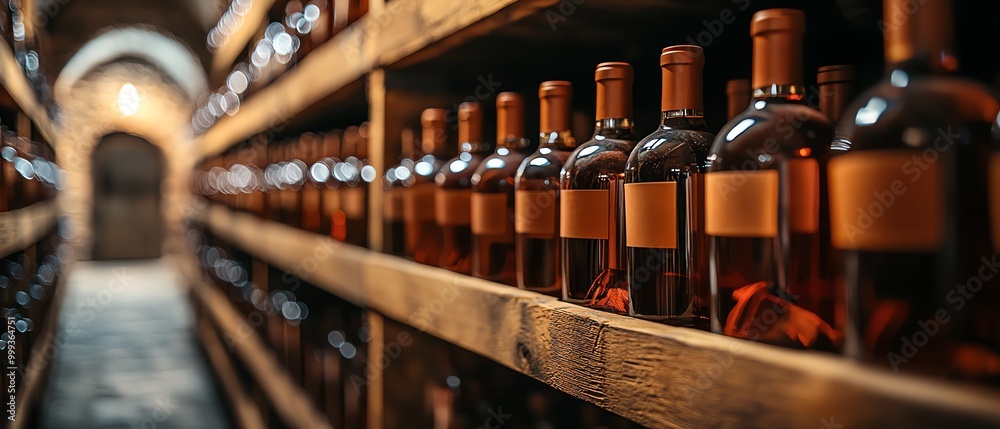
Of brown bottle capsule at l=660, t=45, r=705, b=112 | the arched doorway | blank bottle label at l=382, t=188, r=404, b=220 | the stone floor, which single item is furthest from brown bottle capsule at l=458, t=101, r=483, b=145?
the arched doorway

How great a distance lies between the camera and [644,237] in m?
0.72

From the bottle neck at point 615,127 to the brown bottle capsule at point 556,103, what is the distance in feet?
0.32

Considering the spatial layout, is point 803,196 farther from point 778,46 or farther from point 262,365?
point 262,365

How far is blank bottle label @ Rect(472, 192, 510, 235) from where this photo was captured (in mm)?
1043

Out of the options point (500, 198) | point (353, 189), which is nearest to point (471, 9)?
point (500, 198)

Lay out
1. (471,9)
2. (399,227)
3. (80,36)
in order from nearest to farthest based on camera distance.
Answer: (471,9) < (399,227) < (80,36)

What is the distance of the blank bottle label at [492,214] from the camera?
3.42 ft

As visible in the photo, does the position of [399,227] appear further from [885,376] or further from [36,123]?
[36,123]

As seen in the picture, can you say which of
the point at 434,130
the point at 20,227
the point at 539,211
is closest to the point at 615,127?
the point at 539,211

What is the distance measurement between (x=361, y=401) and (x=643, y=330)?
1.34 metres

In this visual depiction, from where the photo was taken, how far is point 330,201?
6.60ft

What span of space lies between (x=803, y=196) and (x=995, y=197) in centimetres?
16

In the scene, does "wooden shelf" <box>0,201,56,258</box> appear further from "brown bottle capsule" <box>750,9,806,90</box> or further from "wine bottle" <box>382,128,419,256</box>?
"brown bottle capsule" <box>750,9,806,90</box>

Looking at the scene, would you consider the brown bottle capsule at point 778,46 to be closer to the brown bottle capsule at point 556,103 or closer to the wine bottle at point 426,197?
the brown bottle capsule at point 556,103
